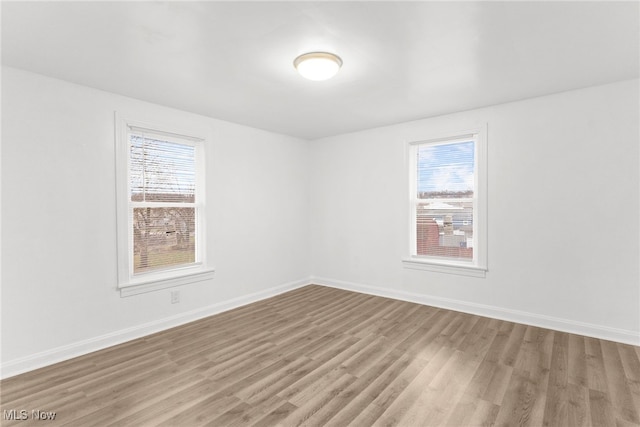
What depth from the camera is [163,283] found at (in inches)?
141

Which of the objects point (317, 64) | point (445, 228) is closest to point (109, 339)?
point (317, 64)

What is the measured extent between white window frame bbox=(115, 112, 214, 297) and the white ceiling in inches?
14.3

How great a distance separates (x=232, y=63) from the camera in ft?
8.55

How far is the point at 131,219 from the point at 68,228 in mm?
577

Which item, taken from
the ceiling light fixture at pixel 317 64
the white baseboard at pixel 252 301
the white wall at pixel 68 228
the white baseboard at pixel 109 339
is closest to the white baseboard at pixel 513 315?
the white baseboard at pixel 252 301

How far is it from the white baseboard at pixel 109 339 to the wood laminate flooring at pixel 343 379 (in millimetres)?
88

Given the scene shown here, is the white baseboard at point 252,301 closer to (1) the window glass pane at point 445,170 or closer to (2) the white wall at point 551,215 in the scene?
(2) the white wall at point 551,215

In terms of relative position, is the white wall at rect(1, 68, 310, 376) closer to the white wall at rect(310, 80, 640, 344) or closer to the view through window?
the view through window

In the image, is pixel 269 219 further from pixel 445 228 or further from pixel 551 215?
pixel 551 215

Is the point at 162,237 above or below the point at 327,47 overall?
below

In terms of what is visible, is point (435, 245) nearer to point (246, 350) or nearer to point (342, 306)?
point (342, 306)

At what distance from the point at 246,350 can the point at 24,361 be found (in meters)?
1.84

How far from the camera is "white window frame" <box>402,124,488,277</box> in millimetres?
3861

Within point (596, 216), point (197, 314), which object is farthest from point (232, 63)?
point (596, 216)
